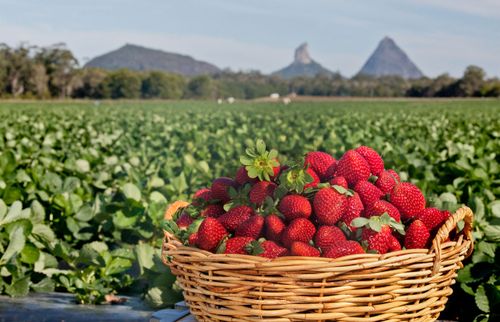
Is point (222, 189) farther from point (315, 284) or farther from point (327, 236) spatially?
point (315, 284)

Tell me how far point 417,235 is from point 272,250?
497 mm

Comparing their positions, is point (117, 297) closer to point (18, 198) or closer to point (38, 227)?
point (38, 227)

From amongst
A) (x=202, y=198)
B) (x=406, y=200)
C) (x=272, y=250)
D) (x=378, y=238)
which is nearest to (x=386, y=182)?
(x=406, y=200)

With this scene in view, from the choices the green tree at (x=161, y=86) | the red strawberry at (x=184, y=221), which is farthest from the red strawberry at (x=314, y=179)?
the green tree at (x=161, y=86)

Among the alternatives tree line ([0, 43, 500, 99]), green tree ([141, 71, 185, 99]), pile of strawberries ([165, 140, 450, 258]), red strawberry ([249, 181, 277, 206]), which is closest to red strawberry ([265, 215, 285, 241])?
pile of strawberries ([165, 140, 450, 258])

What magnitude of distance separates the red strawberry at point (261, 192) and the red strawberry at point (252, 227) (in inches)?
3.7

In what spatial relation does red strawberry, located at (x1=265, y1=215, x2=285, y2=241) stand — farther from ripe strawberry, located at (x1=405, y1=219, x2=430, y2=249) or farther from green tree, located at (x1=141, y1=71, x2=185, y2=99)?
green tree, located at (x1=141, y1=71, x2=185, y2=99)

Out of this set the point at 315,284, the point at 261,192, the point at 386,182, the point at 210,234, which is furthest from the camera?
the point at 386,182

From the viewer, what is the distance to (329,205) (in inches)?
94.8

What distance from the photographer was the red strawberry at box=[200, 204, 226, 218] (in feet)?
8.68

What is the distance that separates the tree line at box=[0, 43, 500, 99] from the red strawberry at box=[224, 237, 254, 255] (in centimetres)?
9335

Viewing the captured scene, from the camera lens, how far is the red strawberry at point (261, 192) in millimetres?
2521

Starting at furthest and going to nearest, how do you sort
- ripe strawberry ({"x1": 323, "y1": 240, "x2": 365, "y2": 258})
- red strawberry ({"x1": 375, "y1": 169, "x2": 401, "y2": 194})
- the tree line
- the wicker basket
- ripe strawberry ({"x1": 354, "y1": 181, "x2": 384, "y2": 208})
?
1. the tree line
2. red strawberry ({"x1": 375, "y1": 169, "x2": 401, "y2": 194})
3. ripe strawberry ({"x1": 354, "y1": 181, "x2": 384, "y2": 208})
4. ripe strawberry ({"x1": 323, "y1": 240, "x2": 365, "y2": 258})
5. the wicker basket

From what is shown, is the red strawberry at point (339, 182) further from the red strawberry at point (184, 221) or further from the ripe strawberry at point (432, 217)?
the red strawberry at point (184, 221)
